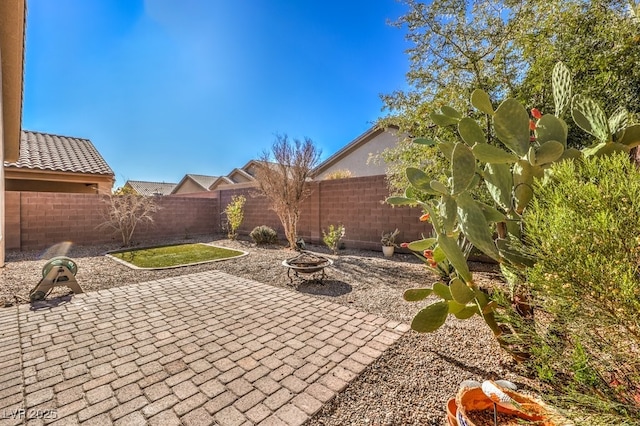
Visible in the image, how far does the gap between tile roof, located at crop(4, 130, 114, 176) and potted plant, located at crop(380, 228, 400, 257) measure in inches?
456

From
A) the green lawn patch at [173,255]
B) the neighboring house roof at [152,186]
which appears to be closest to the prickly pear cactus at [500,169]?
the green lawn patch at [173,255]

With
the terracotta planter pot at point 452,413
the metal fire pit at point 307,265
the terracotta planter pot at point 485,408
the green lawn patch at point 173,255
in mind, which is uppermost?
the metal fire pit at point 307,265

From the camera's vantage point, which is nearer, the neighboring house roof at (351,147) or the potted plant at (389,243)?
the potted plant at (389,243)

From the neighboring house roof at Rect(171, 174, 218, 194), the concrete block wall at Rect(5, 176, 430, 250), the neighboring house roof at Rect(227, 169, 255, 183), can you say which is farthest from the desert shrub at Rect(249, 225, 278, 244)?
the neighboring house roof at Rect(171, 174, 218, 194)

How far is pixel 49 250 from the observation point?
29.3 ft

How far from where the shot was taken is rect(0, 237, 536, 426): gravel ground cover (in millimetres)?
2100

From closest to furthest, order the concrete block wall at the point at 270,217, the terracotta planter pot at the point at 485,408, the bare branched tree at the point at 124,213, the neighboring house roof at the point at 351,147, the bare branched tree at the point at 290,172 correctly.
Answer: the terracotta planter pot at the point at 485,408 → the concrete block wall at the point at 270,217 → the bare branched tree at the point at 290,172 → the bare branched tree at the point at 124,213 → the neighboring house roof at the point at 351,147

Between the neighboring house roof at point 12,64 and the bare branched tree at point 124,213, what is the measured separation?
10.1 ft

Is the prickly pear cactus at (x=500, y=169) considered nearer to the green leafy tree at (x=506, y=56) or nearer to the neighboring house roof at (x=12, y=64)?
the green leafy tree at (x=506, y=56)

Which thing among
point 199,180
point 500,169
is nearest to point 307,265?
point 500,169

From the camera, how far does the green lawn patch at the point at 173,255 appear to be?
23.8 feet

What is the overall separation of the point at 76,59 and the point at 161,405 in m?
9.60

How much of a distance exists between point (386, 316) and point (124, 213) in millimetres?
10121

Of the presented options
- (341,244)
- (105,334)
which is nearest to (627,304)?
(105,334)
